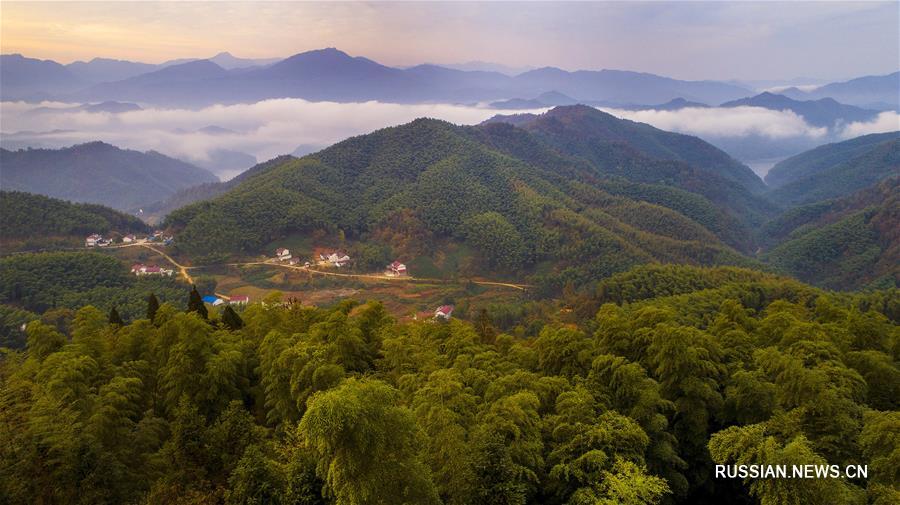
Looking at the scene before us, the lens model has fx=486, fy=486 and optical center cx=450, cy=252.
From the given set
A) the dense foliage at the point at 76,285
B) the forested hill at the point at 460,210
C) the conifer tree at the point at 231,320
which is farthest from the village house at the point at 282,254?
the conifer tree at the point at 231,320

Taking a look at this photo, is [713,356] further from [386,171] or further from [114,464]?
[386,171]

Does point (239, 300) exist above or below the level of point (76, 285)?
below

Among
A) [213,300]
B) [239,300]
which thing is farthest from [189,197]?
[239,300]

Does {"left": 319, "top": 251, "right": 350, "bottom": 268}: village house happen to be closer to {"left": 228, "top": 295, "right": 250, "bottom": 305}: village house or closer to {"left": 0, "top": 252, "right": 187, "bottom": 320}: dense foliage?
{"left": 228, "top": 295, "right": 250, "bottom": 305}: village house

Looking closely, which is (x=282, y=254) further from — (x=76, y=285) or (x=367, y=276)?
(x=76, y=285)

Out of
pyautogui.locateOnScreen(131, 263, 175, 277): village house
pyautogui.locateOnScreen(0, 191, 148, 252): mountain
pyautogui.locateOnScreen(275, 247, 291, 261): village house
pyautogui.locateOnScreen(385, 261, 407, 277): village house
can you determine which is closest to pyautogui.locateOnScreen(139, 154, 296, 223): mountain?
pyautogui.locateOnScreen(0, 191, 148, 252): mountain

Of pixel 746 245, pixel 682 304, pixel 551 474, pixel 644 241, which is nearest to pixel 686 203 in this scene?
pixel 746 245
